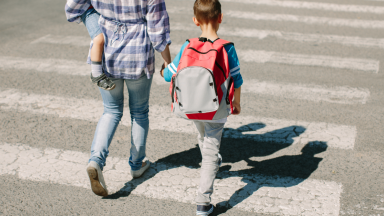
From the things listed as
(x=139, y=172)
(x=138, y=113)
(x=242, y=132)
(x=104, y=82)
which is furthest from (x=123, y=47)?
(x=242, y=132)

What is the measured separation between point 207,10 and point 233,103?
2.32 ft

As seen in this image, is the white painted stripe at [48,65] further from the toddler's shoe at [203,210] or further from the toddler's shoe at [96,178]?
the toddler's shoe at [203,210]

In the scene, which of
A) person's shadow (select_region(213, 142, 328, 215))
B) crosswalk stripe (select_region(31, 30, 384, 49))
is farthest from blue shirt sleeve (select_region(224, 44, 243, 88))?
crosswalk stripe (select_region(31, 30, 384, 49))

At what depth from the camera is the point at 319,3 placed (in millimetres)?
9234

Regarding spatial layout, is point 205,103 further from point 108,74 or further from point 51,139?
point 51,139

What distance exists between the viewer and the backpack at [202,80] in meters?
2.56

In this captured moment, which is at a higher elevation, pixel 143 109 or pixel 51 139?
pixel 143 109

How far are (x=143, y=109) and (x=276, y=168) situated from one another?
137 cm

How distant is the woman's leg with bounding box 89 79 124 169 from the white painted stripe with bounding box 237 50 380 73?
345cm

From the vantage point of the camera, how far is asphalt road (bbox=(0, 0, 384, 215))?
10.8 ft

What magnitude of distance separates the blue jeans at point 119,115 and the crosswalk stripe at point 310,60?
330 centimetres

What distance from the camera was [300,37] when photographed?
7270mm

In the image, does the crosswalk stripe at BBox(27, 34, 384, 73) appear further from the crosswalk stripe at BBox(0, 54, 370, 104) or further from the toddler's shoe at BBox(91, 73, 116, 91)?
the toddler's shoe at BBox(91, 73, 116, 91)

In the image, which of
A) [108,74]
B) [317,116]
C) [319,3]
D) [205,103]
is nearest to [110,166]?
[108,74]
